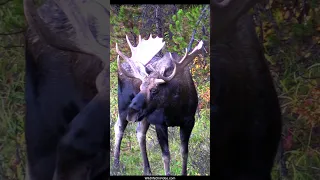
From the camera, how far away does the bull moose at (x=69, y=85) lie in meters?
3.30

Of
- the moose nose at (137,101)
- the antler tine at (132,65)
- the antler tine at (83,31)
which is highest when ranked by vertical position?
the antler tine at (83,31)

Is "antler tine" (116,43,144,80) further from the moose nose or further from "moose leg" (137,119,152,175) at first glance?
"moose leg" (137,119,152,175)

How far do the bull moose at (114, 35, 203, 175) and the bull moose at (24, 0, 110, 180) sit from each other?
15 centimetres

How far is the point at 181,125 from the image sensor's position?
3318mm

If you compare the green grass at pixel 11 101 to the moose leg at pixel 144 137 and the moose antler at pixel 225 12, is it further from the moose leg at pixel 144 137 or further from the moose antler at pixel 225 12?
the moose antler at pixel 225 12

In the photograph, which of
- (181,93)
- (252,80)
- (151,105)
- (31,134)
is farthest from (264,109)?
(31,134)

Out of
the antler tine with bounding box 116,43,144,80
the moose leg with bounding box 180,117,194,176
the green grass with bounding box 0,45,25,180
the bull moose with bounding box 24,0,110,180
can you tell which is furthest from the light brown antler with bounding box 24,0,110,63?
the moose leg with bounding box 180,117,194,176

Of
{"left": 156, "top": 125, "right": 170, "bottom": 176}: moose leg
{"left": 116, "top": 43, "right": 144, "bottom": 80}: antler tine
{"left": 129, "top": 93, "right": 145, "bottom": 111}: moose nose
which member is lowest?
{"left": 156, "top": 125, "right": 170, "bottom": 176}: moose leg

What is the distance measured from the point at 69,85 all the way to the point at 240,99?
1.42m

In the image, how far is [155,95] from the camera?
331cm

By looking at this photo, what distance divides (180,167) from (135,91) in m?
0.74

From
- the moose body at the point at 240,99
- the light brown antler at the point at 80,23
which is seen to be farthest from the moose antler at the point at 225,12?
the light brown antler at the point at 80,23

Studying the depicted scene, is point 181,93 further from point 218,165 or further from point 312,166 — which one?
point 312,166

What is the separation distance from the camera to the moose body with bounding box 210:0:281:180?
10.6ft
